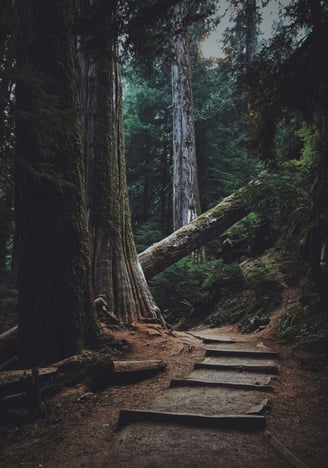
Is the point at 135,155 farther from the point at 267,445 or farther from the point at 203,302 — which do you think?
the point at 267,445

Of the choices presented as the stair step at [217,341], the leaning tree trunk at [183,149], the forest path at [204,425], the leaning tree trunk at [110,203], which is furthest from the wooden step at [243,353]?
the leaning tree trunk at [183,149]

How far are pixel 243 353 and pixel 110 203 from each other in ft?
12.7

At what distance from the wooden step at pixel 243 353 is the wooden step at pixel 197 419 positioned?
2331 millimetres

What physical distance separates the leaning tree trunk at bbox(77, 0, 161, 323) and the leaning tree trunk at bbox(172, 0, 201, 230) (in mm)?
5325

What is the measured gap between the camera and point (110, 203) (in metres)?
7.19

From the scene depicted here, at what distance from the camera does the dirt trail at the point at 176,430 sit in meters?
2.78

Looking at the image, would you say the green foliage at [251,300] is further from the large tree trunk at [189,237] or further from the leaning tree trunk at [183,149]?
the leaning tree trunk at [183,149]

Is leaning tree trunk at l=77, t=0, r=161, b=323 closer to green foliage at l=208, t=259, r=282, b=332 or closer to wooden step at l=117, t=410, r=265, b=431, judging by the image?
green foliage at l=208, t=259, r=282, b=332

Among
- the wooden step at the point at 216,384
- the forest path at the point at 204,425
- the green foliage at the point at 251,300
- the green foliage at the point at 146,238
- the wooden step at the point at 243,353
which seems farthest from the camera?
the green foliage at the point at 146,238

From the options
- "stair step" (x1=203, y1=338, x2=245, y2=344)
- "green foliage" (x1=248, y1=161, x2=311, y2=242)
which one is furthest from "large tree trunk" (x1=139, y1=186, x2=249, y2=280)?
"stair step" (x1=203, y1=338, x2=245, y2=344)

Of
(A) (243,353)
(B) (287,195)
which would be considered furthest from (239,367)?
(B) (287,195)

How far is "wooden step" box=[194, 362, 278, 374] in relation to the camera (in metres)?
4.80

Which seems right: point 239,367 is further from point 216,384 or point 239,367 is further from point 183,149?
point 183,149

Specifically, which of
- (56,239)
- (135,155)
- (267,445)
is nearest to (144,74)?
(56,239)
